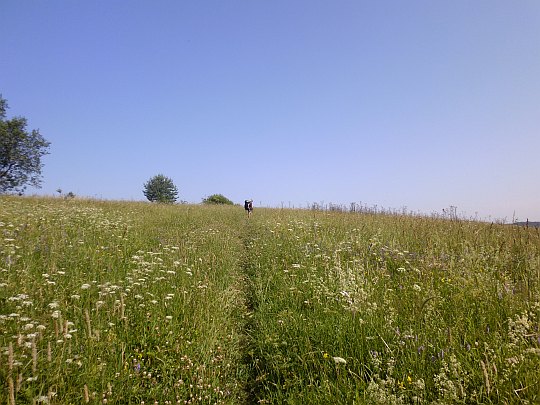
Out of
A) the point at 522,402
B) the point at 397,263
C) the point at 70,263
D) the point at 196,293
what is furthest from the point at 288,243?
the point at 522,402

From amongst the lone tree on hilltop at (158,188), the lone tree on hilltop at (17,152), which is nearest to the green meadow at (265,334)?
the lone tree on hilltop at (17,152)

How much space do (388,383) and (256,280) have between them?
3330mm

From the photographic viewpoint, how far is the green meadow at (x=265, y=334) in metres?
2.29

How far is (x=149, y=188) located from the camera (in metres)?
85.2

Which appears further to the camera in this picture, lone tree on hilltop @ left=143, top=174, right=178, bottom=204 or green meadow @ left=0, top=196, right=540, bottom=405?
lone tree on hilltop @ left=143, top=174, right=178, bottom=204

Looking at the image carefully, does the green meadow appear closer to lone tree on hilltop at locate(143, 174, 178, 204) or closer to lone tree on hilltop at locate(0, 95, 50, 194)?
lone tree on hilltop at locate(0, 95, 50, 194)

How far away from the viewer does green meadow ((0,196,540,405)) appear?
2.29 metres

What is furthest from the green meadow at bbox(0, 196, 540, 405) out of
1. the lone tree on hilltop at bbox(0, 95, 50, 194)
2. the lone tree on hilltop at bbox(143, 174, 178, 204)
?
the lone tree on hilltop at bbox(143, 174, 178, 204)

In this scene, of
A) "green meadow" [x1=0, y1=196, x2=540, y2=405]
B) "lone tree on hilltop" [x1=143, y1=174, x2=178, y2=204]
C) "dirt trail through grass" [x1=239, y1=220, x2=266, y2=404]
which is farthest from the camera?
"lone tree on hilltop" [x1=143, y1=174, x2=178, y2=204]

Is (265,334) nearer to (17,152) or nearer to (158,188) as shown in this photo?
(17,152)

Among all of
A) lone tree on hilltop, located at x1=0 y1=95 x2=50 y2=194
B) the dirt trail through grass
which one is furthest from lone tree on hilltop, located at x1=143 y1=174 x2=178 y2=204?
the dirt trail through grass

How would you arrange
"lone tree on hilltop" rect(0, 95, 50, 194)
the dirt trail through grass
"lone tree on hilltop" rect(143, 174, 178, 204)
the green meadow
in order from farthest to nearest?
"lone tree on hilltop" rect(143, 174, 178, 204)
"lone tree on hilltop" rect(0, 95, 50, 194)
the dirt trail through grass
the green meadow

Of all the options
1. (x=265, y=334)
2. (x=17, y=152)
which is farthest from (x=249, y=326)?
(x=17, y=152)

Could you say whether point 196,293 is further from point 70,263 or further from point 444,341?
point 444,341
